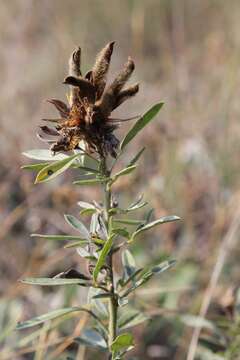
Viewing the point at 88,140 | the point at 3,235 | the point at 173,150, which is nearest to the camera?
the point at 88,140

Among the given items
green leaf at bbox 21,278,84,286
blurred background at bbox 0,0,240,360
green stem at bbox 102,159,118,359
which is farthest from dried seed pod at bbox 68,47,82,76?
blurred background at bbox 0,0,240,360

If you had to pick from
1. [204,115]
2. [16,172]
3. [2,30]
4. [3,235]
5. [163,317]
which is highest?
[2,30]

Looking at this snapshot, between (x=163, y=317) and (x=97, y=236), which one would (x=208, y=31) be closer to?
(x=163, y=317)

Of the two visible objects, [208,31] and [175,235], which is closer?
[175,235]

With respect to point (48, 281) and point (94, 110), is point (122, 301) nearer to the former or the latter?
point (48, 281)

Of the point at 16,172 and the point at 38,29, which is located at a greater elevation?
the point at 38,29

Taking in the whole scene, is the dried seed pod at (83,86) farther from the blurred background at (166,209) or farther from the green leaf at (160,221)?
the blurred background at (166,209)

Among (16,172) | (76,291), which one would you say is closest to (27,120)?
(16,172)

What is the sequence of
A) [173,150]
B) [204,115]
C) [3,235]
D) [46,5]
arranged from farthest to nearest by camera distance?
[46,5]
[204,115]
[173,150]
[3,235]
